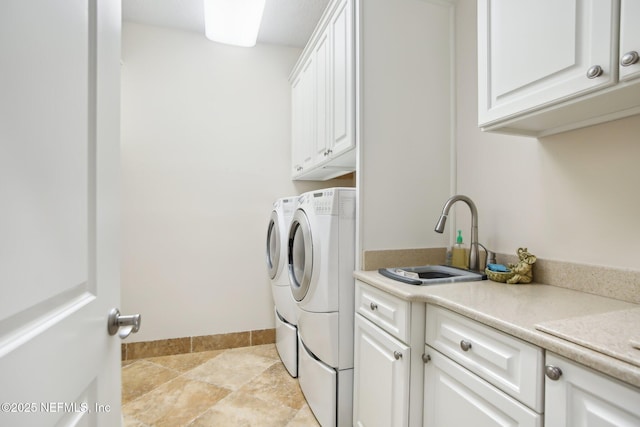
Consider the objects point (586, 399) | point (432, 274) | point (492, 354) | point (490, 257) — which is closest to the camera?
point (586, 399)

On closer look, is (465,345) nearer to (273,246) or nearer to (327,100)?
(327,100)

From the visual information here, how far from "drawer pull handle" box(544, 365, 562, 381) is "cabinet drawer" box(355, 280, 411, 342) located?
1.58ft

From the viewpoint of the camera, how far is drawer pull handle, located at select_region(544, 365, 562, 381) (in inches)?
27.3

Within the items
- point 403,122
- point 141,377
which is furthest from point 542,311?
point 141,377

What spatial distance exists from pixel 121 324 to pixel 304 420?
1378 millimetres

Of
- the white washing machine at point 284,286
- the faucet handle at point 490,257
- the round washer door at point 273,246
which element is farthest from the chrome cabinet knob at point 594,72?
the round washer door at point 273,246

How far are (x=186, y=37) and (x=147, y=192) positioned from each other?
133 cm

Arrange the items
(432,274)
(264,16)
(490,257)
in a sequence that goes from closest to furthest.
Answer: (490,257)
(432,274)
(264,16)

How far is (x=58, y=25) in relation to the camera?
518 mm

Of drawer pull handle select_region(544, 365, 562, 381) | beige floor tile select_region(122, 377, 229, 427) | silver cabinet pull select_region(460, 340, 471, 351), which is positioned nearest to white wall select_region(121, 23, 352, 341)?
beige floor tile select_region(122, 377, 229, 427)

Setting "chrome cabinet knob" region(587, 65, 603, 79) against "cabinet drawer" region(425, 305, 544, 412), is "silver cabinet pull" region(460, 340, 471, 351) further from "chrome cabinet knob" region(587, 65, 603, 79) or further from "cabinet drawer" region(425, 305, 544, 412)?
"chrome cabinet knob" region(587, 65, 603, 79)

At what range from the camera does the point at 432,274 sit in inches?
62.6

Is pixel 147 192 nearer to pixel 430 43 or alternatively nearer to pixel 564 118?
pixel 430 43

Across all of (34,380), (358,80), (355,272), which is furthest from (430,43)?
(34,380)
